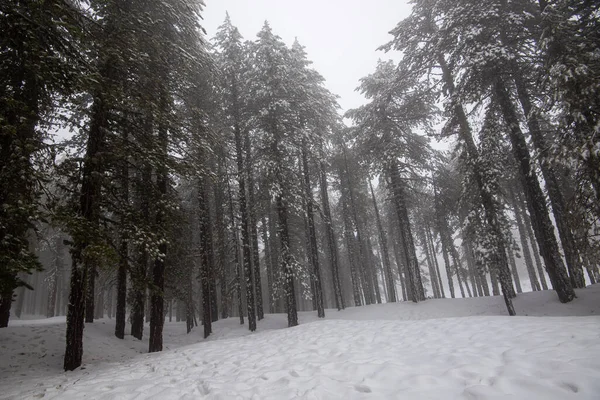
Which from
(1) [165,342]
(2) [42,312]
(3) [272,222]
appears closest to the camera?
(1) [165,342]

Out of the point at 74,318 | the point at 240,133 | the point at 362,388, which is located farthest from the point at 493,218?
the point at 74,318

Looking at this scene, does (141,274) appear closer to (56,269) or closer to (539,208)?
(539,208)

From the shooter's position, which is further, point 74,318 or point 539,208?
point 539,208

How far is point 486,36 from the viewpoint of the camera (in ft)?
35.0

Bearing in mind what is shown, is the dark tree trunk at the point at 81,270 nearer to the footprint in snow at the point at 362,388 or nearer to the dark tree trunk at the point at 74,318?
the dark tree trunk at the point at 74,318

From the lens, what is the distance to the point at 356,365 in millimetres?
4738

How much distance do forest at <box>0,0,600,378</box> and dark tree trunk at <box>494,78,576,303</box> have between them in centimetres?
6

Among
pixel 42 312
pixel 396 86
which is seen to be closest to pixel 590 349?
pixel 396 86

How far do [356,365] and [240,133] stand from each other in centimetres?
1373

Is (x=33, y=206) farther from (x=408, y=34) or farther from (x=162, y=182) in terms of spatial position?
(x=408, y=34)

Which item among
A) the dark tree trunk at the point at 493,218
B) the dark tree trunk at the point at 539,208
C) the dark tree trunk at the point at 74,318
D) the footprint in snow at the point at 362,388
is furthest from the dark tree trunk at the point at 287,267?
the dark tree trunk at the point at 539,208

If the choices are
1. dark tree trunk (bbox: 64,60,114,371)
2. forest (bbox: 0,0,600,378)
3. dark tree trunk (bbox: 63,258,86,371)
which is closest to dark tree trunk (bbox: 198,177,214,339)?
forest (bbox: 0,0,600,378)

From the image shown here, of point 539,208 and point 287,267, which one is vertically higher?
point 539,208

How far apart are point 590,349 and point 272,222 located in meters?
19.8
